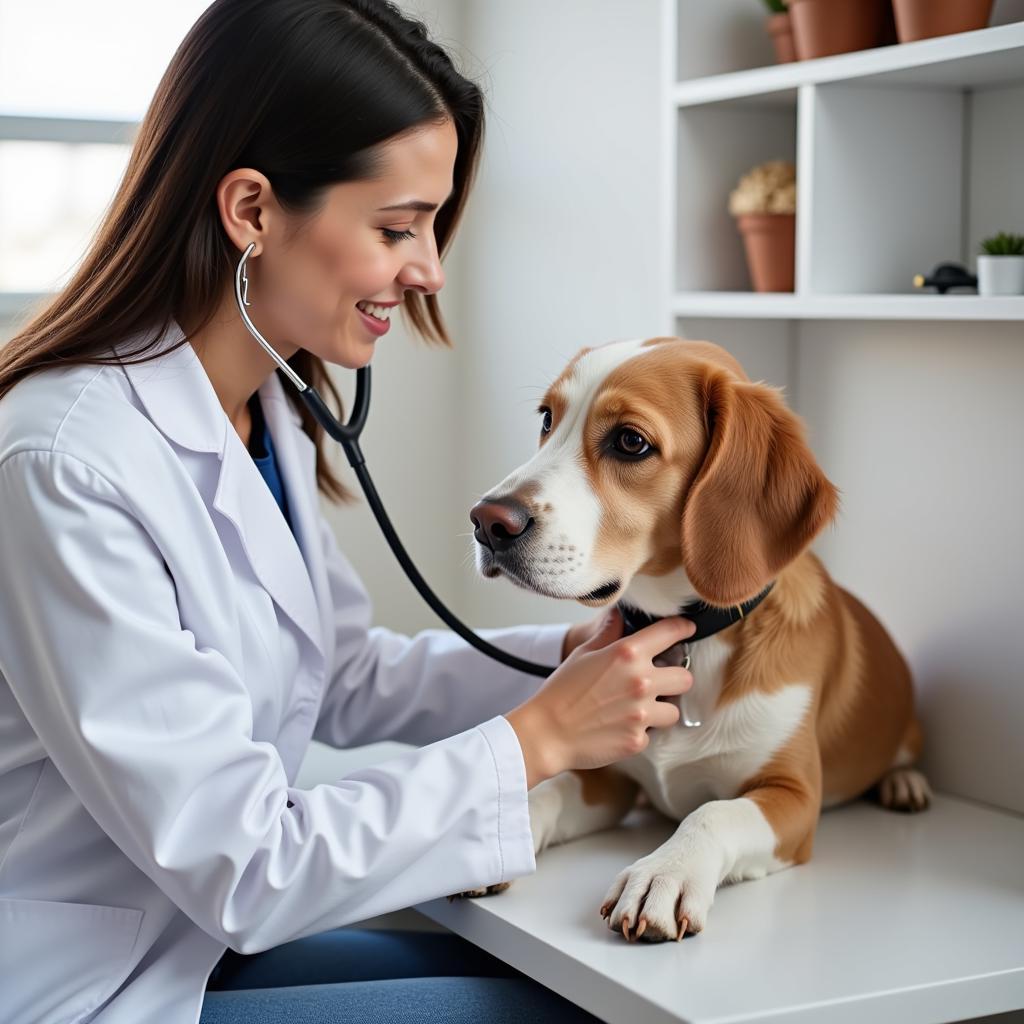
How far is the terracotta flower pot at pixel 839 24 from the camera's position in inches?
63.1

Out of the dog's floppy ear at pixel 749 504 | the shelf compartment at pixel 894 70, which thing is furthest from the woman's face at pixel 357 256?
the shelf compartment at pixel 894 70

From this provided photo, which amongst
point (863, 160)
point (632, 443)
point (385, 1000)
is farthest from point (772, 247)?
point (385, 1000)

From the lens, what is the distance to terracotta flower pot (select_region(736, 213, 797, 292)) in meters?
1.74

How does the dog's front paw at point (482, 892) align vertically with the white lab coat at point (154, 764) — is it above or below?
below

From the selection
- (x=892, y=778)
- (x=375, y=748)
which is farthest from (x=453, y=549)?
(x=892, y=778)

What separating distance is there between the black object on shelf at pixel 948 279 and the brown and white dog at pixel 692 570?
1.08 feet

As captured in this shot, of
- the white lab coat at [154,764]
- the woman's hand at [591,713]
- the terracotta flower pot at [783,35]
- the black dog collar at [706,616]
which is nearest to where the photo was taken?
the white lab coat at [154,764]

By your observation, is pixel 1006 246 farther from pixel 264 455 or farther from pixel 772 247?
pixel 264 455

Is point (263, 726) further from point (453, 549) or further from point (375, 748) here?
point (453, 549)

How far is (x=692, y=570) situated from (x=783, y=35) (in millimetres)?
795

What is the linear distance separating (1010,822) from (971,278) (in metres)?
0.62

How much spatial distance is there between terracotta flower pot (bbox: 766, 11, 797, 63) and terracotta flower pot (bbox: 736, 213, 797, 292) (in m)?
0.20

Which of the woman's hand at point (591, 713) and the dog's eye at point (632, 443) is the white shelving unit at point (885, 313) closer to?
the woman's hand at point (591, 713)

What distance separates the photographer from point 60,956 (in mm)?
1177
